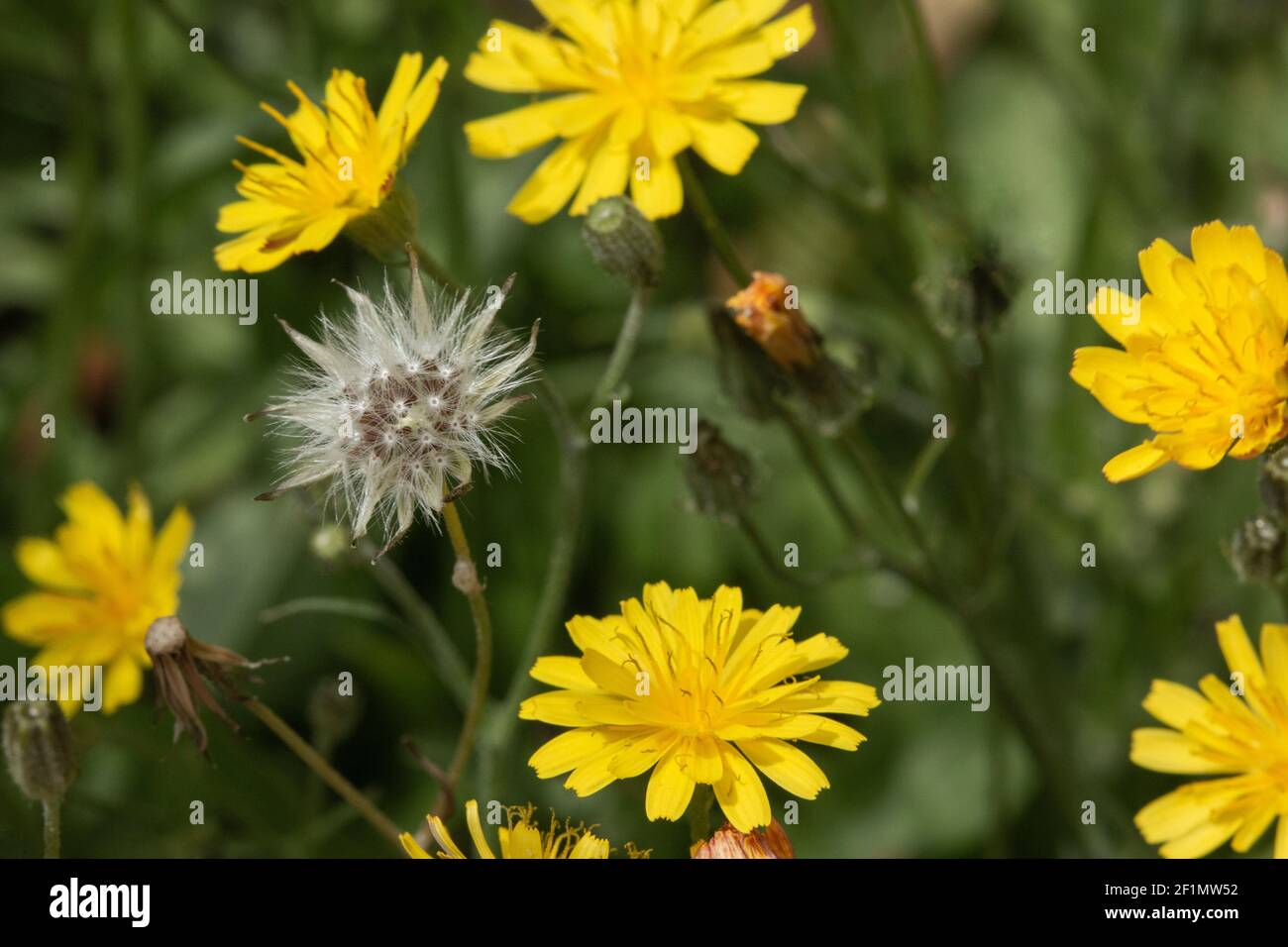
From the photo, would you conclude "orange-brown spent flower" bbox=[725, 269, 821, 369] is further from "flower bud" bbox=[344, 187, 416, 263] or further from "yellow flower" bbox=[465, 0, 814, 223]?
"flower bud" bbox=[344, 187, 416, 263]

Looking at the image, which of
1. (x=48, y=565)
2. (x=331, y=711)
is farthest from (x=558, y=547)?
(x=48, y=565)

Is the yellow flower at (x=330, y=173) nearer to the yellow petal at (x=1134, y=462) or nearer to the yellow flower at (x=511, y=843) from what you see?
the yellow flower at (x=511, y=843)

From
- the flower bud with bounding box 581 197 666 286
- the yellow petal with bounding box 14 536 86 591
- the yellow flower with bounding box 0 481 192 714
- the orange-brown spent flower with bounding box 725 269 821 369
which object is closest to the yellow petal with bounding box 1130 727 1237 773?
the orange-brown spent flower with bounding box 725 269 821 369

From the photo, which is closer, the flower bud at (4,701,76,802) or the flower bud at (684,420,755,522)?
the flower bud at (4,701,76,802)

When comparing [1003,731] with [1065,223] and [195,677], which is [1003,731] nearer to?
[1065,223]

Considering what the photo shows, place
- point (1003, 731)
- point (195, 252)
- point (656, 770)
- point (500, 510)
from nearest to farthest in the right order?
point (656, 770) < point (1003, 731) < point (500, 510) < point (195, 252)
